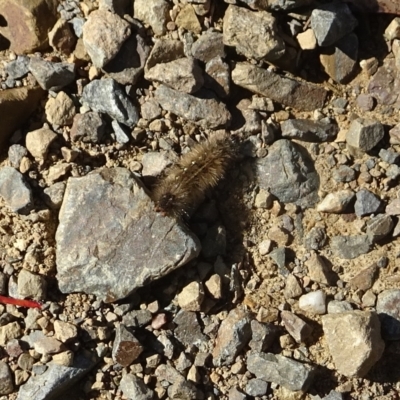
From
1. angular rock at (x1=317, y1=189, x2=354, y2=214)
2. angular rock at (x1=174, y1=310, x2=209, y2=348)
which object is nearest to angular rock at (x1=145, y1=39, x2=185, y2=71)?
angular rock at (x1=317, y1=189, x2=354, y2=214)

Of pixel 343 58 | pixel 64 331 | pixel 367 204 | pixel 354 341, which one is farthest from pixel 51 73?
pixel 354 341

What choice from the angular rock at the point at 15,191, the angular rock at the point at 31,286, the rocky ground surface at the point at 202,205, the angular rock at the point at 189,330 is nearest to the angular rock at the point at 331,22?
the rocky ground surface at the point at 202,205

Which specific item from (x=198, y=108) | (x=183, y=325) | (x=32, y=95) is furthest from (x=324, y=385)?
(x=32, y=95)

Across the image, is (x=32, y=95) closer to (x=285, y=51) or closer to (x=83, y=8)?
(x=83, y=8)

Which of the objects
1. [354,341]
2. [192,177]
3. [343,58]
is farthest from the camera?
[343,58]

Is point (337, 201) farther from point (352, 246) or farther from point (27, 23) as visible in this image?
point (27, 23)

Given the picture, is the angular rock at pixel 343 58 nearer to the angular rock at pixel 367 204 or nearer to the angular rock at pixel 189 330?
the angular rock at pixel 367 204
